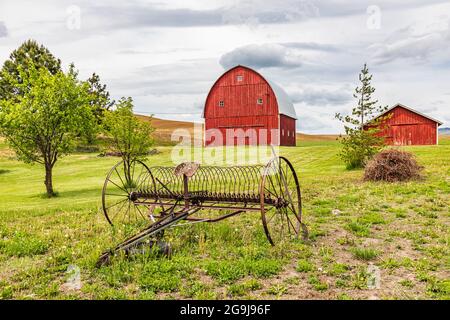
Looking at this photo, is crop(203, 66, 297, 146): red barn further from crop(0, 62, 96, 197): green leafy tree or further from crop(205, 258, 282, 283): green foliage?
crop(205, 258, 282, 283): green foliage

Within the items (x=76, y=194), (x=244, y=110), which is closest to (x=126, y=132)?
(x=76, y=194)

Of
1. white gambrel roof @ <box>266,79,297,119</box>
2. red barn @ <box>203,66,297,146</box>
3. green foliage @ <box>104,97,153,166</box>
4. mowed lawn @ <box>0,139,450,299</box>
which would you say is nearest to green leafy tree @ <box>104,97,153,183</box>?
green foliage @ <box>104,97,153,166</box>

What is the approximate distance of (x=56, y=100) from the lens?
23.6m

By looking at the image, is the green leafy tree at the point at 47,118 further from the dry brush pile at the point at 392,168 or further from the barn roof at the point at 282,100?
the barn roof at the point at 282,100

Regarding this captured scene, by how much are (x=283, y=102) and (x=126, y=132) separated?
31.2 metres

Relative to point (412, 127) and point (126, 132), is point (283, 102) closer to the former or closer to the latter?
point (412, 127)

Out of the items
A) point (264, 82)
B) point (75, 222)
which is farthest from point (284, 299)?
point (264, 82)

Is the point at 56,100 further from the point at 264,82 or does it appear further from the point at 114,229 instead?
the point at 264,82

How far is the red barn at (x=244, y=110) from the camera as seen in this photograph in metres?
48.2

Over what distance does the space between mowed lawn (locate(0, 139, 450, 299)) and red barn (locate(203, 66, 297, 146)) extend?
110 feet

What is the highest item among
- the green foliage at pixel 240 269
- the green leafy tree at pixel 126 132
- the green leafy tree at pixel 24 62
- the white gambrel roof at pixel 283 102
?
the green leafy tree at pixel 24 62

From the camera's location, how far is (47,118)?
921 inches

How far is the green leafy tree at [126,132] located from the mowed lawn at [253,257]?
890 centimetres

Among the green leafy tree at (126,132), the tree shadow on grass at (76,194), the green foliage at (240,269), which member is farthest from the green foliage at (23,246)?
the green leafy tree at (126,132)
